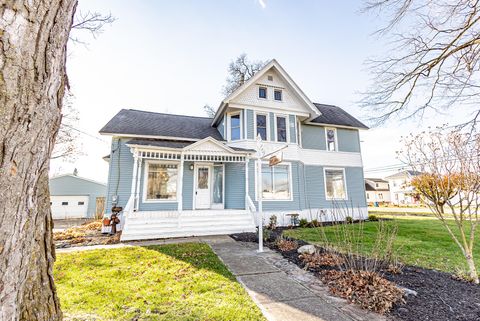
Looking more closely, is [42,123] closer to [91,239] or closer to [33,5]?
[33,5]

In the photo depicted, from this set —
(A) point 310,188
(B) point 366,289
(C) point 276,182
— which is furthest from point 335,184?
(B) point 366,289

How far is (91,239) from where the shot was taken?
307 inches

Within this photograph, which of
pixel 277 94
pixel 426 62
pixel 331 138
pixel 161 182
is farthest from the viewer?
pixel 331 138

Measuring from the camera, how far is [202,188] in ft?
35.2

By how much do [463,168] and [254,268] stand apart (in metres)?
4.33

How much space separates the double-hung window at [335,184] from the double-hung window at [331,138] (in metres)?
1.35

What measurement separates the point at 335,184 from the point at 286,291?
10.5 meters

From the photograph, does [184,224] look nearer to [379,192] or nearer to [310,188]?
[310,188]

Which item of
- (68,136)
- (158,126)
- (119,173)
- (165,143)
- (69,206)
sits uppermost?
(68,136)

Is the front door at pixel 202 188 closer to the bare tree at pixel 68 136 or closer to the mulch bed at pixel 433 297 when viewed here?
the mulch bed at pixel 433 297

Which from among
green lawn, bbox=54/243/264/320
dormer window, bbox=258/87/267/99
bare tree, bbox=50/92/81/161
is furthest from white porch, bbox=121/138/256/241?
bare tree, bbox=50/92/81/161

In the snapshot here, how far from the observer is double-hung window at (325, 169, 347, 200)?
500 inches

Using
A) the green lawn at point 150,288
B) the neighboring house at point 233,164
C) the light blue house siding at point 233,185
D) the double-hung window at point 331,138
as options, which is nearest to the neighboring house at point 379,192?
the double-hung window at point 331,138

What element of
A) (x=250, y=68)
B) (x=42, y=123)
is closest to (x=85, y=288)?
(x=42, y=123)
